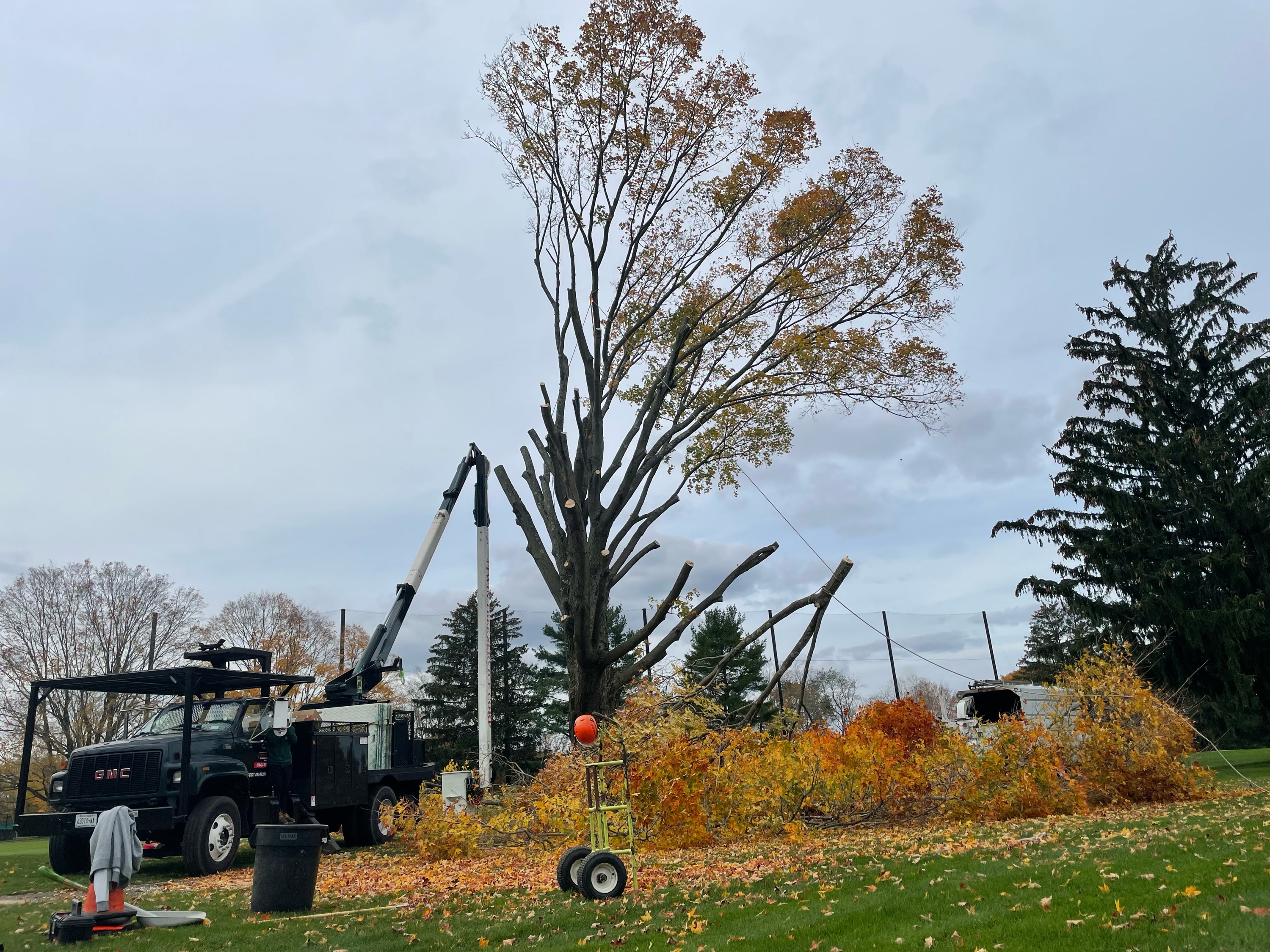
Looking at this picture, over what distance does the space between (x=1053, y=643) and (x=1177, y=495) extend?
6.05 metres

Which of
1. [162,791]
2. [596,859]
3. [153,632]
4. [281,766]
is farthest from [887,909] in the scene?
[153,632]

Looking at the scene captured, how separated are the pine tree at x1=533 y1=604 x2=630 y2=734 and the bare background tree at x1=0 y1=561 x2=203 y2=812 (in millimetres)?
13398

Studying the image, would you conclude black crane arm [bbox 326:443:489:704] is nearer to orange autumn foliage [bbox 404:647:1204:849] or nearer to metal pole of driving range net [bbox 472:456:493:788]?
metal pole of driving range net [bbox 472:456:493:788]

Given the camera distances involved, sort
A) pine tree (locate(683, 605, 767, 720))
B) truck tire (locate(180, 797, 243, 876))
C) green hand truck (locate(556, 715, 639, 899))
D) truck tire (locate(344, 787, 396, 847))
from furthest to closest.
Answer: pine tree (locate(683, 605, 767, 720)), truck tire (locate(344, 787, 396, 847)), truck tire (locate(180, 797, 243, 876)), green hand truck (locate(556, 715, 639, 899))

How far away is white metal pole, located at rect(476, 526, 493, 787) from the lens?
15336mm

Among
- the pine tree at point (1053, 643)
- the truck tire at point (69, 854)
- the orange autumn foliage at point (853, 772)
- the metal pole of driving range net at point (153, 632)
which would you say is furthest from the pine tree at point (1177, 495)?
the metal pole of driving range net at point (153, 632)

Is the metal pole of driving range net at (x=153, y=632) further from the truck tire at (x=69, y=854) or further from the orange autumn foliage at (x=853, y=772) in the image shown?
the orange autumn foliage at (x=853, y=772)

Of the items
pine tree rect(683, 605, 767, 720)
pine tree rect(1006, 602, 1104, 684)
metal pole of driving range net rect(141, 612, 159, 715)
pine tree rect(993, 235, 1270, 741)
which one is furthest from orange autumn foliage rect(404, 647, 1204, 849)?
metal pole of driving range net rect(141, 612, 159, 715)

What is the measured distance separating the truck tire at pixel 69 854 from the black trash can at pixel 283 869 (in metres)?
5.29

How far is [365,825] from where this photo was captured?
14703 mm

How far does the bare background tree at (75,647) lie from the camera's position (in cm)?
2744

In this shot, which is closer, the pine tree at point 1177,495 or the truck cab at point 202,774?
the truck cab at point 202,774

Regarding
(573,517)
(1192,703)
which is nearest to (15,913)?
(573,517)

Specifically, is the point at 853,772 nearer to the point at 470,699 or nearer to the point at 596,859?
the point at 596,859
